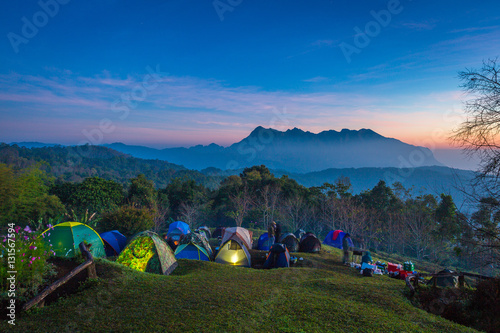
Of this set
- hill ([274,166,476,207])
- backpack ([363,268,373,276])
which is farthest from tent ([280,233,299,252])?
hill ([274,166,476,207])

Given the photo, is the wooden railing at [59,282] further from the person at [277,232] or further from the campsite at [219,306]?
the person at [277,232]

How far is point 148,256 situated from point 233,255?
15.9 feet

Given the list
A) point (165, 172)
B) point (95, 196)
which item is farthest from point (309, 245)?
point (165, 172)

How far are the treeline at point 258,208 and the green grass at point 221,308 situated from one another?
45.7 feet

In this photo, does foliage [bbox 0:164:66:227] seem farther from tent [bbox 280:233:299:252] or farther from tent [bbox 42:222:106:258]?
tent [bbox 280:233:299:252]

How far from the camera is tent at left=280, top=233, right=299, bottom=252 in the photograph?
60.2 ft

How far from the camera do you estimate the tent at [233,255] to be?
43.5 feet

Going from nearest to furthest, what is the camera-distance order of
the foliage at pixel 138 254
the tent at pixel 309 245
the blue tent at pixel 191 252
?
the foliage at pixel 138 254, the blue tent at pixel 191 252, the tent at pixel 309 245

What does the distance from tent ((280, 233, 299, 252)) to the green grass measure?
34.0 ft

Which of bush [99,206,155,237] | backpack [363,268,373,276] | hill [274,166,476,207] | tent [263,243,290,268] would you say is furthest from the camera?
hill [274,166,476,207]

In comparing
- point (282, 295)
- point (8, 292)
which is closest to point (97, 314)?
point (8, 292)

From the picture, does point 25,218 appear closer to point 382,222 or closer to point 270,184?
point 270,184

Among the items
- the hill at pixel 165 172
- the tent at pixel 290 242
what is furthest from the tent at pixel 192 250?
the hill at pixel 165 172

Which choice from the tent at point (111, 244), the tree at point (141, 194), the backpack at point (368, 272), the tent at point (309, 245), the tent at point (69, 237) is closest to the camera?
the tent at point (69, 237)
